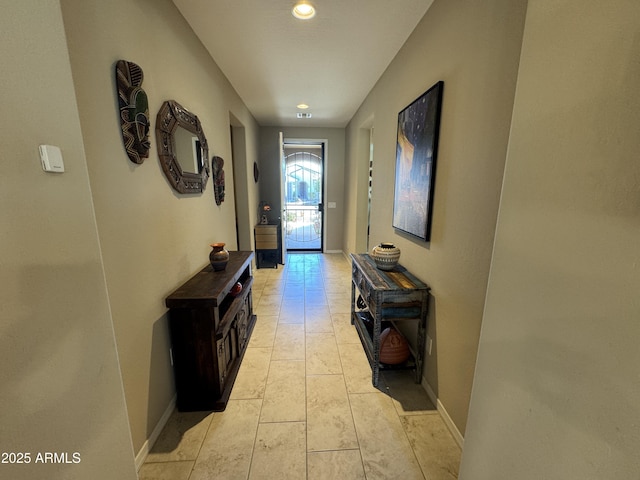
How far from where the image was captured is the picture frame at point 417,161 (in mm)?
1651

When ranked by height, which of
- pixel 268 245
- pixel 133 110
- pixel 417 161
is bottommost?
pixel 268 245

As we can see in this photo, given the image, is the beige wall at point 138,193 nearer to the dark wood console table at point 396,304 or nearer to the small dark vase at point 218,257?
the small dark vase at point 218,257

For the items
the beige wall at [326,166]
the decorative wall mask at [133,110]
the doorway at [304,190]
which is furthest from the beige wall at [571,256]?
the doorway at [304,190]

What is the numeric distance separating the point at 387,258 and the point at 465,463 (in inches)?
52.1

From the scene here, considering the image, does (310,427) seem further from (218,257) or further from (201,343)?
(218,257)

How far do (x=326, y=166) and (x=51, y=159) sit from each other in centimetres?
495

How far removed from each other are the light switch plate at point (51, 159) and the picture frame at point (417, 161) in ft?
5.83

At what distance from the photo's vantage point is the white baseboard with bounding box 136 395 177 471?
1.31 metres

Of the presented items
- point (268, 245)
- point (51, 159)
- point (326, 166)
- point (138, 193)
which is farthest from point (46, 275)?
point (326, 166)

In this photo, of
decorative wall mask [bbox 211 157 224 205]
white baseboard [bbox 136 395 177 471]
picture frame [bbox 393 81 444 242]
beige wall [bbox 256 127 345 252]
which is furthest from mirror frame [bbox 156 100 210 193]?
beige wall [bbox 256 127 345 252]

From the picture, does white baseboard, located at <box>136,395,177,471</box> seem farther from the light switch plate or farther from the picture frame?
the picture frame

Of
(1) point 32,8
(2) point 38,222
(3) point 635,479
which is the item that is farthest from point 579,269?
(1) point 32,8

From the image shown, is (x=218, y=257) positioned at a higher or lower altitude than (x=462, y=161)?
lower

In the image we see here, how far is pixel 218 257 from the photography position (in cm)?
201
